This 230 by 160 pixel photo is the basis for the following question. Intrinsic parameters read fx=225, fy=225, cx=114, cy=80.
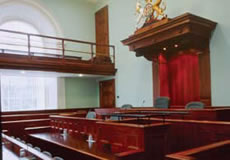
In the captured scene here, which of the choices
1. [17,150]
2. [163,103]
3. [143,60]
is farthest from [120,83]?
[17,150]

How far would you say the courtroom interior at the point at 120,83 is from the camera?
3.01 metres

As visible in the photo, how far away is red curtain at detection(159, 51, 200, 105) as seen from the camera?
6.29 m

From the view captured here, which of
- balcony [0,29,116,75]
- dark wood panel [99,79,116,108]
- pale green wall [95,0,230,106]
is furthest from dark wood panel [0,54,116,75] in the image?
pale green wall [95,0,230,106]

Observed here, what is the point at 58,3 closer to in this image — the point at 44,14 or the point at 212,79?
the point at 44,14

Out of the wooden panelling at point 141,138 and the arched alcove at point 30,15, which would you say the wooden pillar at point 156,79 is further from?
the arched alcove at point 30,15

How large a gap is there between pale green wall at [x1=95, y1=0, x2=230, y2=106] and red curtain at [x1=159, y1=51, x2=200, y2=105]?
56 cm

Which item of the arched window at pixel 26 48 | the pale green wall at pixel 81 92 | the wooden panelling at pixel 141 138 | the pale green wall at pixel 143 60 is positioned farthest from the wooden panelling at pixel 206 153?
the pale green wall at pixel 81 92

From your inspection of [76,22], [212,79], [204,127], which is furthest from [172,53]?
[76,22]

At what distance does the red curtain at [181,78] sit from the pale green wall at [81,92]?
396cm

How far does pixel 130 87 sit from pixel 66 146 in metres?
4.70

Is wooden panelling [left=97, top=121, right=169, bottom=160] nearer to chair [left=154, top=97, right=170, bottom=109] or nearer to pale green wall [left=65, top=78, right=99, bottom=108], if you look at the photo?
chair [left=154, top=97, right=170, bottom=109]

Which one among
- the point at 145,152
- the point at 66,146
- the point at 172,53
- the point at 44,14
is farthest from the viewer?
the point at 44,14

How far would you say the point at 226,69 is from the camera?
532 centimetres

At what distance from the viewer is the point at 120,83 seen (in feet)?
28.8
